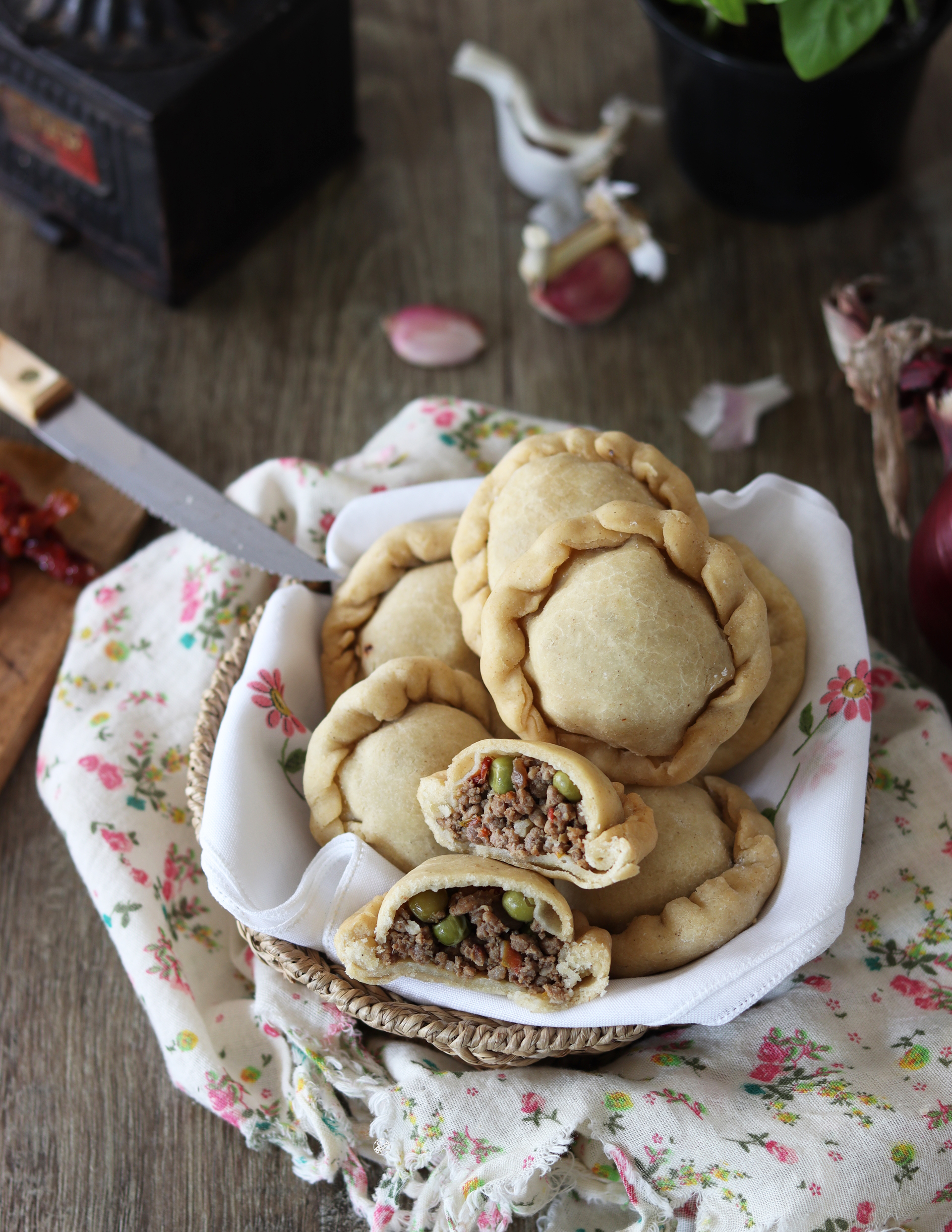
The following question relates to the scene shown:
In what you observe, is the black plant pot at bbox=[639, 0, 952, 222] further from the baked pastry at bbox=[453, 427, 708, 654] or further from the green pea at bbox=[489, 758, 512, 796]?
the green pea at bbox=[489, 758, 512, 796]

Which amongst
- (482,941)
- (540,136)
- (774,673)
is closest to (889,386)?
(774,673)

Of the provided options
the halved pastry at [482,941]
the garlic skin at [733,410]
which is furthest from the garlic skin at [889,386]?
the halved pastry at [482,941]

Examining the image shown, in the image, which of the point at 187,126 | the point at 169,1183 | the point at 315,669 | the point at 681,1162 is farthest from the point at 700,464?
the point at 169,1183

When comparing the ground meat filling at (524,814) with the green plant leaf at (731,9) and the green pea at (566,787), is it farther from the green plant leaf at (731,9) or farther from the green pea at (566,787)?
the green plant leaf at (731,9)

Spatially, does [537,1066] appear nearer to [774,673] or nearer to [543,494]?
[774,673]

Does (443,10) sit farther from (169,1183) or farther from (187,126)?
(169,1183)
